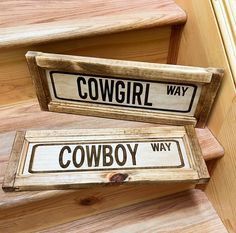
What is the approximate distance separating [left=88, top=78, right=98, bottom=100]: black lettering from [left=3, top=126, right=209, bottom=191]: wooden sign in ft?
0.28

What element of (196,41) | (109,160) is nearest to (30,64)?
(109,160)

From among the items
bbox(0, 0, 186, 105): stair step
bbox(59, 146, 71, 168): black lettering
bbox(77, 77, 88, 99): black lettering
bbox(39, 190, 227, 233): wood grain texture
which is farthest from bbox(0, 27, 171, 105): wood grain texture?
bbox(39, 190, 227, 233): wood grain texture

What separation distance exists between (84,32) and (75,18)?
78mm

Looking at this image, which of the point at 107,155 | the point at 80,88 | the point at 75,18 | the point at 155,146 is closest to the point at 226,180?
the point at 155,146

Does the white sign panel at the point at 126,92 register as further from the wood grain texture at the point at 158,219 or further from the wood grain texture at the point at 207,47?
the wood grain texture at the point at 158,219

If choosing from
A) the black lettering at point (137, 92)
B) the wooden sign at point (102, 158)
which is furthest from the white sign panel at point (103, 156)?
the black lettering at point (137, 92)

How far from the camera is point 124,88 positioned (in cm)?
72

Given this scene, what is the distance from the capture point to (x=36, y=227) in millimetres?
796

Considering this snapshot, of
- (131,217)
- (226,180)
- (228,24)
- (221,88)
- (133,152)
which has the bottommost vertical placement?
(131,217)

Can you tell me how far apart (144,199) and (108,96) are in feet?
1.05

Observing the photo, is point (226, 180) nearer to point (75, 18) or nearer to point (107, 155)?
point (107, 155)

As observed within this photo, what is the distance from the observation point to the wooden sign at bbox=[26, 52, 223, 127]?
677mm

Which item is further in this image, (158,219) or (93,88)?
(158,219)

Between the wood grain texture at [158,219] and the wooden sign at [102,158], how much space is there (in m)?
0.22
